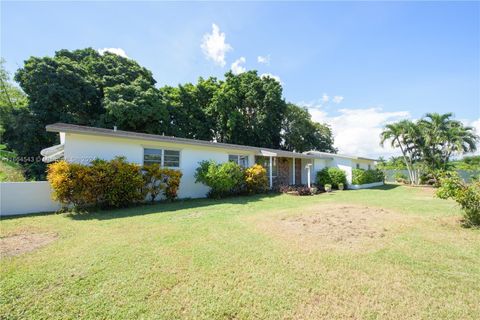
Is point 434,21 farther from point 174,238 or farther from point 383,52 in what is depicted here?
point 174,238

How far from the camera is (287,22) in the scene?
10.4 metres

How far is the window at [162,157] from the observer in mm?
10859

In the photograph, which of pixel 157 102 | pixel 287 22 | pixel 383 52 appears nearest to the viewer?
pixel 287 22

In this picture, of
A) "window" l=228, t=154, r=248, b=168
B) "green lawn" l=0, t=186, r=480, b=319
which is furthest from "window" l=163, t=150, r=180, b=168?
"green lawn" l=0, t=186, r=480, b=319

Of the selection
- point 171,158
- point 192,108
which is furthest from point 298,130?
point 171,158

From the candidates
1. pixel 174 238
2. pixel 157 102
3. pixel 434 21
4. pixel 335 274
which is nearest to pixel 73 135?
pixel 174 238

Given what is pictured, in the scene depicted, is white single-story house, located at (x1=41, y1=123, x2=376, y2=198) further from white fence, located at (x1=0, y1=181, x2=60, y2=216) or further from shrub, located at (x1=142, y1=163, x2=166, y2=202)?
white fence, located at (x1=0, y1=181, x2=60, y2=216)

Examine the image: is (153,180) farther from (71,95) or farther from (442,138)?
(442,138)

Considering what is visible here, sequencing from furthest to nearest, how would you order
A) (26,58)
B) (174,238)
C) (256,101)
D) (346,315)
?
(256,101) → (26,58) → (174,238) → (346,315)

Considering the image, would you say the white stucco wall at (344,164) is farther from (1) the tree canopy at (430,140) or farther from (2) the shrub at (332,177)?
(1) the tree canopy at (430,140)

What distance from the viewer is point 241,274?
3559 mm

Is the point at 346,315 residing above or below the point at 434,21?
below

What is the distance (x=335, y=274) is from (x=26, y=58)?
→ 2362cm

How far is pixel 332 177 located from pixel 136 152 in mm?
15106
